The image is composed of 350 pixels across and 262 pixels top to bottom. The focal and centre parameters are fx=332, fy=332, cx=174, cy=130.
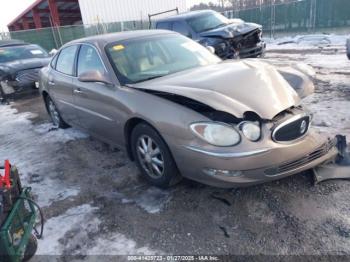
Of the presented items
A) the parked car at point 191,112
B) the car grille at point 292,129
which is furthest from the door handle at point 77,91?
the car grille at point 292,129

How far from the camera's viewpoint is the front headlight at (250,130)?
292 cm

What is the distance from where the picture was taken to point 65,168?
457cm

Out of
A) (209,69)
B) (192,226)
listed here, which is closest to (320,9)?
(209,69)

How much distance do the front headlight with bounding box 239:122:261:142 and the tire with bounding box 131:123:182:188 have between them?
0.79 metres

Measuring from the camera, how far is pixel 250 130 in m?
2.93

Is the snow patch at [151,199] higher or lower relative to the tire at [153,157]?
lower

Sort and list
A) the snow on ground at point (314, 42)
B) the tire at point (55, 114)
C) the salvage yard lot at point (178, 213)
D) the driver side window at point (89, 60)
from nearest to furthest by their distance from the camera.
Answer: the salvage yard lot at point (178, 213) < the driver side window at point (89, 60) < the tire at point (55, 114) < the snow on ground at point (314, 42)

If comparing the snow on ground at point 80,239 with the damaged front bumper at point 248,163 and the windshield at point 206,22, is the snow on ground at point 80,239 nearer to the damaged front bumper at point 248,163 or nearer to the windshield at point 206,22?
the damaged front bumper at point 248,163

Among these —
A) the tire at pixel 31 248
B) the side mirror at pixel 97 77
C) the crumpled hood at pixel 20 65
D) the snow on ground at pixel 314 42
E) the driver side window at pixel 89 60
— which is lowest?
the snow on ground at pixel 314 42

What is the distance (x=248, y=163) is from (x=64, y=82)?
3.38 metres

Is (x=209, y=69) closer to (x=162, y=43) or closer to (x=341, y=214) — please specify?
(x=162, y=43)

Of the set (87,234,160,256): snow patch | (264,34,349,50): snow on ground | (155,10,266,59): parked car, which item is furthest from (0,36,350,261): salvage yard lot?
(264,34,349,50): snow on ground

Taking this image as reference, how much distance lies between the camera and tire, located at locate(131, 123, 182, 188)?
333cm

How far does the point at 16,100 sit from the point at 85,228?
816 cm
